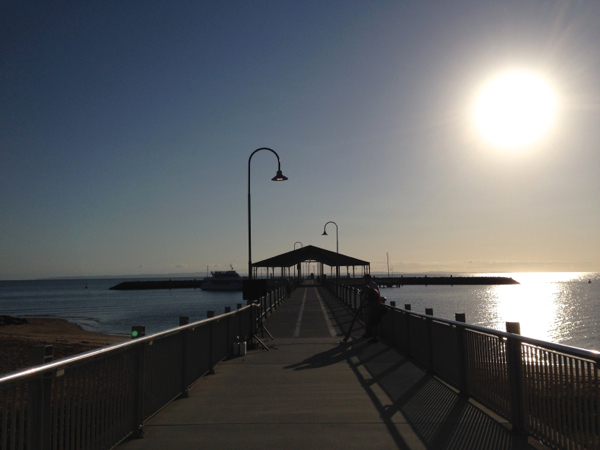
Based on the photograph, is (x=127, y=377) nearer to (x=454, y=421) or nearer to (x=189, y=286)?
(x=454, y=421)

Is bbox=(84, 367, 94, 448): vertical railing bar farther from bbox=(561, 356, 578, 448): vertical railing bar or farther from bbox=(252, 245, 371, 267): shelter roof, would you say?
bbox=(252, 245, 371, 267): shelter roof

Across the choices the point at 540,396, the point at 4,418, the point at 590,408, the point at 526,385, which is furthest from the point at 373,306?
the point at 4,418

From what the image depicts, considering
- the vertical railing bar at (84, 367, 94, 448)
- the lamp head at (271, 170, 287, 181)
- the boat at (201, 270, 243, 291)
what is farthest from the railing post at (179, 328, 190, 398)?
the boat at (201, 270, 243, 291)

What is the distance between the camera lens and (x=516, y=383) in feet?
16.1

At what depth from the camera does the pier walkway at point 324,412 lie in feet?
15.5

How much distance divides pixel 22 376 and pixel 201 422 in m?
2.75

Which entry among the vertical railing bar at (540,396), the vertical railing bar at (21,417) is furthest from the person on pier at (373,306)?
the vertical railing bar at (21,417)

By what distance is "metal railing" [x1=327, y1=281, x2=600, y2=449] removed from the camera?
12.5 ft

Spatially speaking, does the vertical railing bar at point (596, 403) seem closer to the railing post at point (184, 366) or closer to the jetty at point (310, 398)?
the jetty at point (310, 398)

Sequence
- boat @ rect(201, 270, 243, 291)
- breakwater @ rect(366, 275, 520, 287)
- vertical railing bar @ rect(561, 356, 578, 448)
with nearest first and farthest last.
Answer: vertical railing bar @ rect(561, 356, 578, 448) < boat @ rect(201, 270, 243, 291) < breakwater @ rect(366, 275, 520, 287)

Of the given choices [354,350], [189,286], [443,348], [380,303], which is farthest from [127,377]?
[189,286]

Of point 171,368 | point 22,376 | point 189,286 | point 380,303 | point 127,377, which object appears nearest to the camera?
point 22,376

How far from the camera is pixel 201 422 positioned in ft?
17.8

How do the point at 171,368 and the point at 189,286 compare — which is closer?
the point at 171,368
